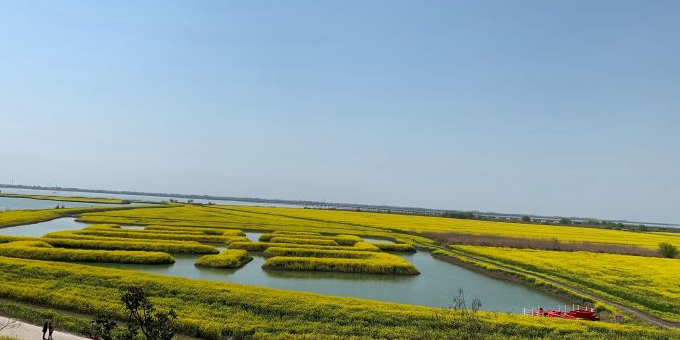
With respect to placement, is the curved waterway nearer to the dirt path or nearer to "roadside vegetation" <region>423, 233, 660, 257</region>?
the dirt path

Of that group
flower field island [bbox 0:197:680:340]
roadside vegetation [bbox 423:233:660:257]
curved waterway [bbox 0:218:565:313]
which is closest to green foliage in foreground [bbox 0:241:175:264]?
flower field island [bbox 0:197:680:340]

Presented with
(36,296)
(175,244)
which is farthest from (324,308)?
(175,244)

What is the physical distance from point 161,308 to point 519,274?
1044 inches

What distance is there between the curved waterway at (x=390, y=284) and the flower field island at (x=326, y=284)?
0.14 m

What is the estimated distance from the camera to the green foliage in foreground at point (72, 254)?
3027 centimetres

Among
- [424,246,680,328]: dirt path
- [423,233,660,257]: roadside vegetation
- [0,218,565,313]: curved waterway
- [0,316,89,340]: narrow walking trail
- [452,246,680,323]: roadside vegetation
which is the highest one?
[423,233,660,257]: roadside vegetation

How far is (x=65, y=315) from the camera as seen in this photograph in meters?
19.2

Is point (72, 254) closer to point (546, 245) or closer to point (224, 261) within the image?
point (224, 261)

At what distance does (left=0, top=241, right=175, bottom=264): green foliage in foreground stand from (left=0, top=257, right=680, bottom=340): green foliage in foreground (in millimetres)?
7113

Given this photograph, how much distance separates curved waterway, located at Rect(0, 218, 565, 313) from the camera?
87.0ft

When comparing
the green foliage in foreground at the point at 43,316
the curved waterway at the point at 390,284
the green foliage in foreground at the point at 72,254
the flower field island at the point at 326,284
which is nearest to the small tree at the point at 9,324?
the green foliage in foreground at the point at 43,316

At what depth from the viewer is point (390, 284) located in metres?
30.0

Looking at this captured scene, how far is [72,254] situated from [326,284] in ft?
61.2

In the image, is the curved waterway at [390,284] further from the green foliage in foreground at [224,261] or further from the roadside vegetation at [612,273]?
the roadside vegetation at [612,273]
